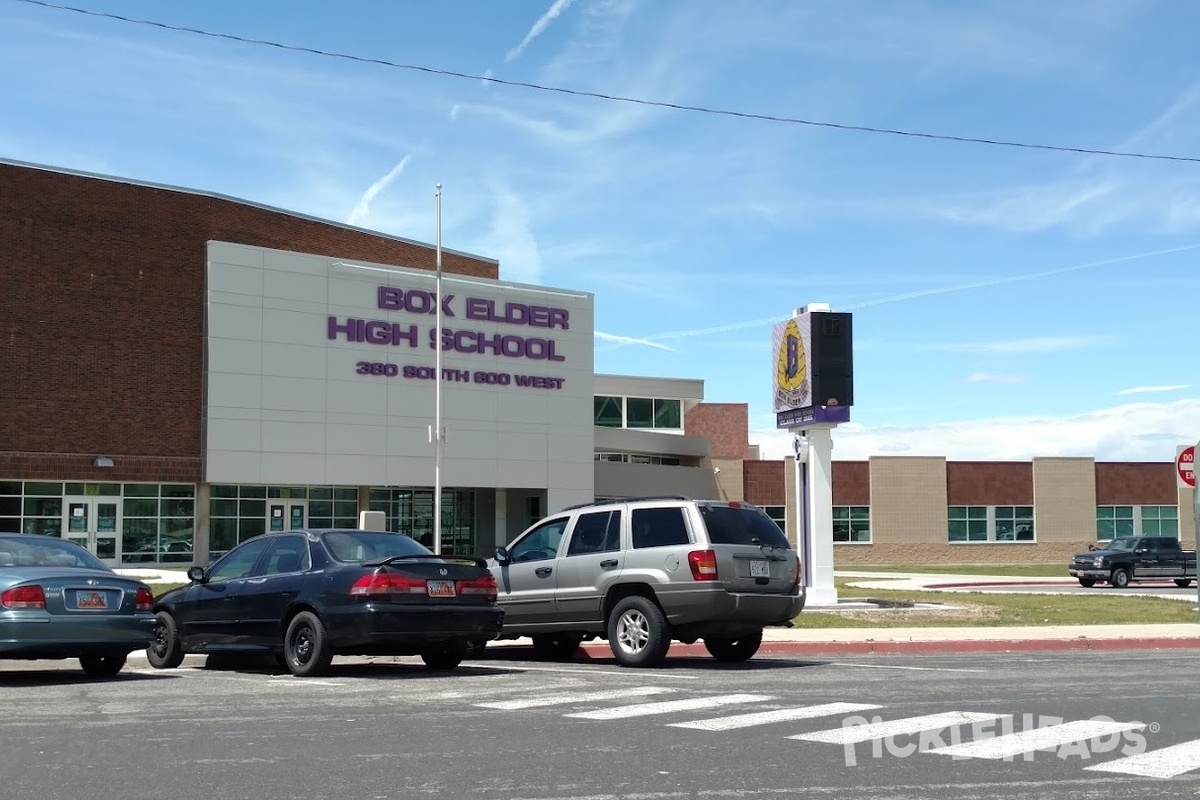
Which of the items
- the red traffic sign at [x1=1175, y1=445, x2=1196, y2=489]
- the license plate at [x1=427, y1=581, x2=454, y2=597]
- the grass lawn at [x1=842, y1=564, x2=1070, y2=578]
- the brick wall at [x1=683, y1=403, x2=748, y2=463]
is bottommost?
the grass lawn at [x1=842, y1=564, x2=1070, y2=578]

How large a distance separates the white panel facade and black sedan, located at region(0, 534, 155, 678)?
103ft

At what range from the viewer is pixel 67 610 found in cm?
1345

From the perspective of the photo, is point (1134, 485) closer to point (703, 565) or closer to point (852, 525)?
point (852, 525)

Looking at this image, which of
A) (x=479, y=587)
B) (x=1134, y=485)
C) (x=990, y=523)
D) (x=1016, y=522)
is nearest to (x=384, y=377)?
(x=990, y=523)

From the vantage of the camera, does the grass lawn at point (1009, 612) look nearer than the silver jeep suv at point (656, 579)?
No

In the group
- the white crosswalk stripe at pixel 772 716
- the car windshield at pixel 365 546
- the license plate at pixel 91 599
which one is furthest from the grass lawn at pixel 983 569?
the license plate at pixel 91 599

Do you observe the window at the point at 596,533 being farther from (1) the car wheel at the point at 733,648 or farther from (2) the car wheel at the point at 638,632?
(1) the car wheel at the point at 733,648

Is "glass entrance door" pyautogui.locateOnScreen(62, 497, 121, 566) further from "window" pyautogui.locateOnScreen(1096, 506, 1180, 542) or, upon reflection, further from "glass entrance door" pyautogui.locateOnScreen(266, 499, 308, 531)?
"window" pyautogui.locateOnScreen(1096, 506, 1180, 542)

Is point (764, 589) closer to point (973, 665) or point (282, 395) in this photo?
point (973, 665)

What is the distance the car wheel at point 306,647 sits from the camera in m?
13.6

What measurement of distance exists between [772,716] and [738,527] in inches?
201

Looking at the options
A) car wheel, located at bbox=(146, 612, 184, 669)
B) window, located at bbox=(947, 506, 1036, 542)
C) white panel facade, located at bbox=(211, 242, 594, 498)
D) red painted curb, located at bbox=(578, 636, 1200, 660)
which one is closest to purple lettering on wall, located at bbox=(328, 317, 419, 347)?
white panel facade, located at bbox=(211, 242, 594, 498)

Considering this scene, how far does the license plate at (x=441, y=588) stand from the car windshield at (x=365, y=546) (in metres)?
0.44

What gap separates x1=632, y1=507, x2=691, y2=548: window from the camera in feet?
50.1
